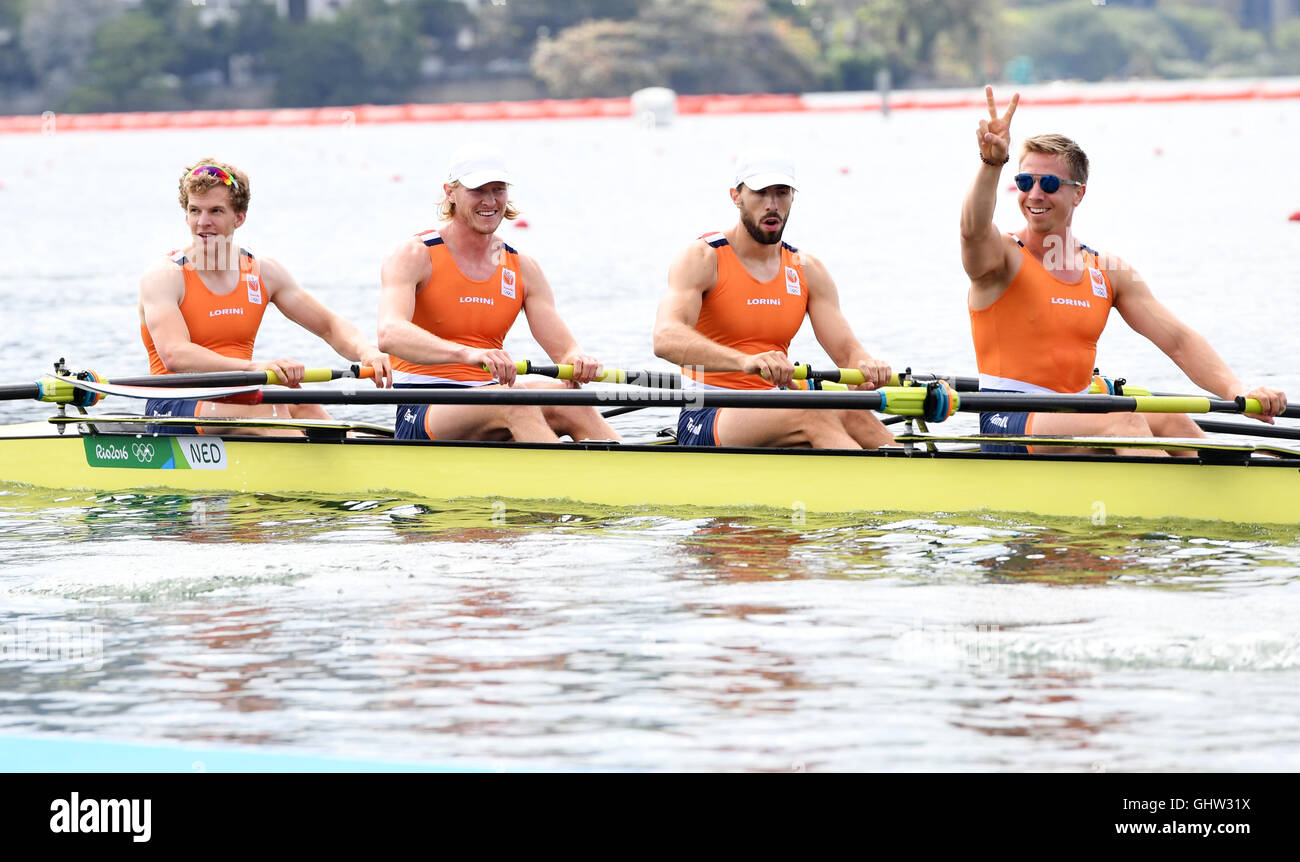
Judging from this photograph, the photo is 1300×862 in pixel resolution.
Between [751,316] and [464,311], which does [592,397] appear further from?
[464,311]

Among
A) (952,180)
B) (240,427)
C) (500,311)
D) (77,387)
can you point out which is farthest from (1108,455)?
(952,180)

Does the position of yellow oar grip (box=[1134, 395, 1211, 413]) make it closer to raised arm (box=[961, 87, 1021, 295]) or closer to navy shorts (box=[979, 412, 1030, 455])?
navy shorts (box=[979, 412, 1030, 455])

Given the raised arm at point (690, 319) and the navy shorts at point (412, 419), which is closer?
the raised arm at point (690, 319)

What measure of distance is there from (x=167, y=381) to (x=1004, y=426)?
3982 millimetres

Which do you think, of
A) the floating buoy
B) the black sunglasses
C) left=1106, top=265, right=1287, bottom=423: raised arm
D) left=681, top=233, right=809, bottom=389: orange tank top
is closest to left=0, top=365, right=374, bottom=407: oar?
left=681, top=233, right=809, bottom=389: orange tank top

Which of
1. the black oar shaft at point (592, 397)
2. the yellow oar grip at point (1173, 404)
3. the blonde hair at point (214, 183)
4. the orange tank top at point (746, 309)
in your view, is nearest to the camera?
the yellow oar grip at point (1173, 404)

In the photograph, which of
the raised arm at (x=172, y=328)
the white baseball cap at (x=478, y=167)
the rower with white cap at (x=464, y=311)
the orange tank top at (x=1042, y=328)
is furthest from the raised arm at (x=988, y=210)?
the raised arm at (x=172, y=328)

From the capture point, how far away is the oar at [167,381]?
9.52 metres

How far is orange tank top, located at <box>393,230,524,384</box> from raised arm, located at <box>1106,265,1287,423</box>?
285 centimetres

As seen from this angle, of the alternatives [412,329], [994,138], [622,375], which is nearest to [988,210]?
[994,138]

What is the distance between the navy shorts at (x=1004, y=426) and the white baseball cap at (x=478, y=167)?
8.16ft

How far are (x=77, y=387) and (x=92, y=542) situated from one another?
1184 mm

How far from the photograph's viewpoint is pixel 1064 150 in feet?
26.9

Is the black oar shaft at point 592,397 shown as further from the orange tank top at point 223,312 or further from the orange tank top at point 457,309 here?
the orange tank top at point 223,312
